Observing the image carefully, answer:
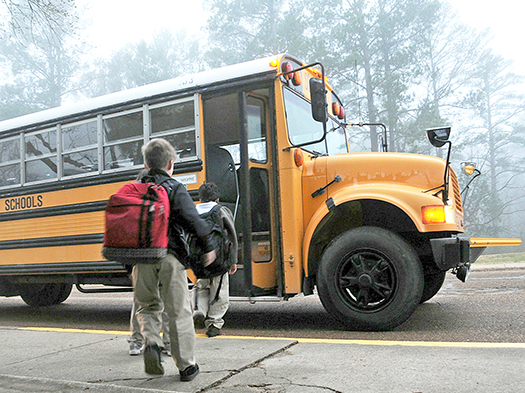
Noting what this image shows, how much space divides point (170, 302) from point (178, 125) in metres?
2.80

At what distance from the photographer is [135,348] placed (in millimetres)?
4008

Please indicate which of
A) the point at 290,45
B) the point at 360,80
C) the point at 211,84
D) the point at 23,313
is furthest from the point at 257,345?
the point at 360,80

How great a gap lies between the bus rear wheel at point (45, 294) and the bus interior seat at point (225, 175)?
3623 millimetres

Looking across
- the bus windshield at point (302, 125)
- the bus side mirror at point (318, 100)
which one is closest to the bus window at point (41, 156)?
the bus windshield at point (302, 125)

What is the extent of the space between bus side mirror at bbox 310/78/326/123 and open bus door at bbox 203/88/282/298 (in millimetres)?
603

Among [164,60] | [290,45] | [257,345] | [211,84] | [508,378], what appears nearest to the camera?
[508,378]

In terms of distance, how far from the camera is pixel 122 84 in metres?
36.1

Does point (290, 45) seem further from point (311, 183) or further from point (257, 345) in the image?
point (257, 345)

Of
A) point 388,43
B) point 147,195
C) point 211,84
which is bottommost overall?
point 147,195

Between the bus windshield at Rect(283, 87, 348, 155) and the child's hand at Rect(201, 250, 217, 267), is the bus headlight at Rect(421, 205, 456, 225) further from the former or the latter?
the child's hand at Rect(201, 250, 217, 267)

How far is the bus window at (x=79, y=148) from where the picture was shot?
618 cm

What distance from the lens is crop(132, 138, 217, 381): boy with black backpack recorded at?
320 centimetres

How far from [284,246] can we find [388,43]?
20850mm

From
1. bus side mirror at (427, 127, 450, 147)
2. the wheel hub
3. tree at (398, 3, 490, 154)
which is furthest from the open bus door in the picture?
tree at (398, 3, 490, 154)
